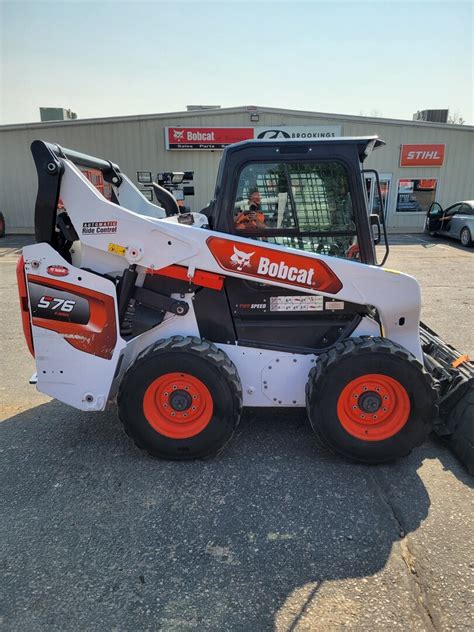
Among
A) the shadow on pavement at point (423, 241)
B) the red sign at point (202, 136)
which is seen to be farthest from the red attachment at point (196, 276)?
the red sign at point (202, 136)

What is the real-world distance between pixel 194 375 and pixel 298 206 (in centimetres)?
151

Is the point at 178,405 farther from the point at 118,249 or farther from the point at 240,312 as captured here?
the point at 118,249

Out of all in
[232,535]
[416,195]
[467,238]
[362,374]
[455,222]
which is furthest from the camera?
[416,195]

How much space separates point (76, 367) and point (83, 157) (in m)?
1.84

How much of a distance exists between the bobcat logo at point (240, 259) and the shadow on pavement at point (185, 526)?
1447mm

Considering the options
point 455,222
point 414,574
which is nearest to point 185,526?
point 414,574

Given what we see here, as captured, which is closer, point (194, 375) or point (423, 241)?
point (194, 375)

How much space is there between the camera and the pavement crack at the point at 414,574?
7.07 ft

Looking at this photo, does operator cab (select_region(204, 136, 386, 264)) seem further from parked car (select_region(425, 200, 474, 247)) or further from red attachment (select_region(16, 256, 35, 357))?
parked car (select_region(425, 200, 474, 247))

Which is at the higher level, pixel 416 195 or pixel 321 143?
pixel 321 143

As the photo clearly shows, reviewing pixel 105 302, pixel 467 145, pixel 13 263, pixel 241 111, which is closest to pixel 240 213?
pixel 105 302

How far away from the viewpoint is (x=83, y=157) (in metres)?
3.90

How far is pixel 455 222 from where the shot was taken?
16.1 metres

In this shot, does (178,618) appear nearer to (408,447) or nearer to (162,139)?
(408,447)
